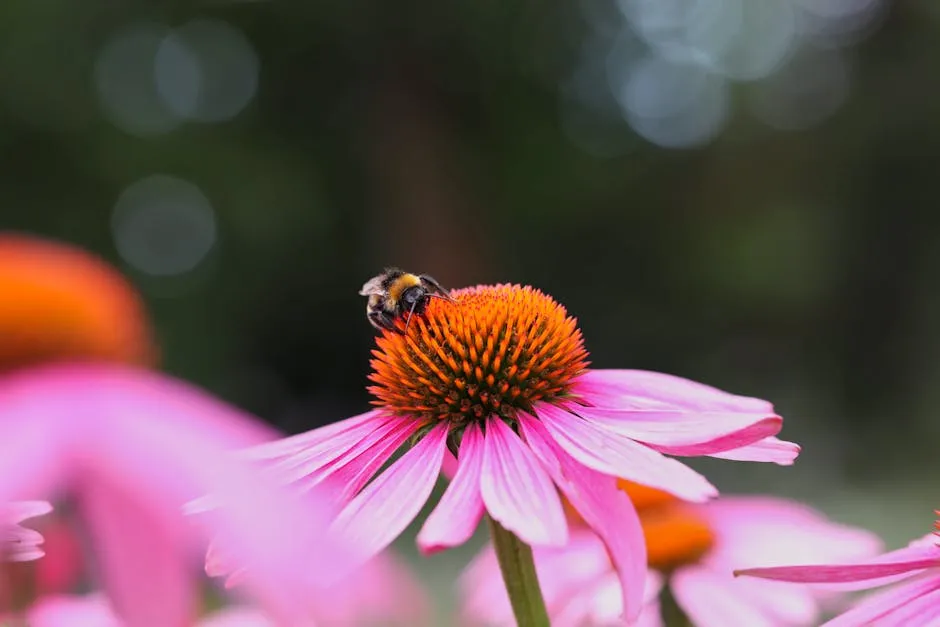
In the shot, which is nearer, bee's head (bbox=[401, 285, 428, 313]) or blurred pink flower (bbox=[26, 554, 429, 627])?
blurred pink flower (bbox=[26, 554, 429, 627])

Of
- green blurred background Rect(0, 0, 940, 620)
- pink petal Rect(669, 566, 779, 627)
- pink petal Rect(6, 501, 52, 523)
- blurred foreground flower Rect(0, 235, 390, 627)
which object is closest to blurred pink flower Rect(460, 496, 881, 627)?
pink petal Rect(669, 566, 779, 627)

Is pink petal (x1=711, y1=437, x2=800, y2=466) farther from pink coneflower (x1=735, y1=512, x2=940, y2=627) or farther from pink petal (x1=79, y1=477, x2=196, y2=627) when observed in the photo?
pink petal (x1=79, y1=477, x2=196, y2=627)

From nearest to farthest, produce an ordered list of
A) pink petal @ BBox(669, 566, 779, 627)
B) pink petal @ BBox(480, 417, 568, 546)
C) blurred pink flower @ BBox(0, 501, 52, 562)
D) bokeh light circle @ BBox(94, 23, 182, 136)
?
blurred pink flower @ BBox(0, 501, 52, 562) → pink petal @ BBox(480, 417, 568, 546) → pink petal @ BBox(669, 566, 779, 627) → bokeh light circle @ BBox(94, 23, 182, 136)

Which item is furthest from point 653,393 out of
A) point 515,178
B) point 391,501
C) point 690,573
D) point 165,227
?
point 165,227

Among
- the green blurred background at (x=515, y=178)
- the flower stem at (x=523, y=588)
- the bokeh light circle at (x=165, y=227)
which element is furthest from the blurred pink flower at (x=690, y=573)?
the bokeh light circle at (x=165, y=227)

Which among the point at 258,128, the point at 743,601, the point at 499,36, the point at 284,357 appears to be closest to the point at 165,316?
the point at 284,357

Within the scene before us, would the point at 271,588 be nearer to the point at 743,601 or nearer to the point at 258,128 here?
the point at 743,601

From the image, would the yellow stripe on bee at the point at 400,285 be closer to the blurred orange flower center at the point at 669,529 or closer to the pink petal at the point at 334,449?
the pink petal at the point at 334,449
